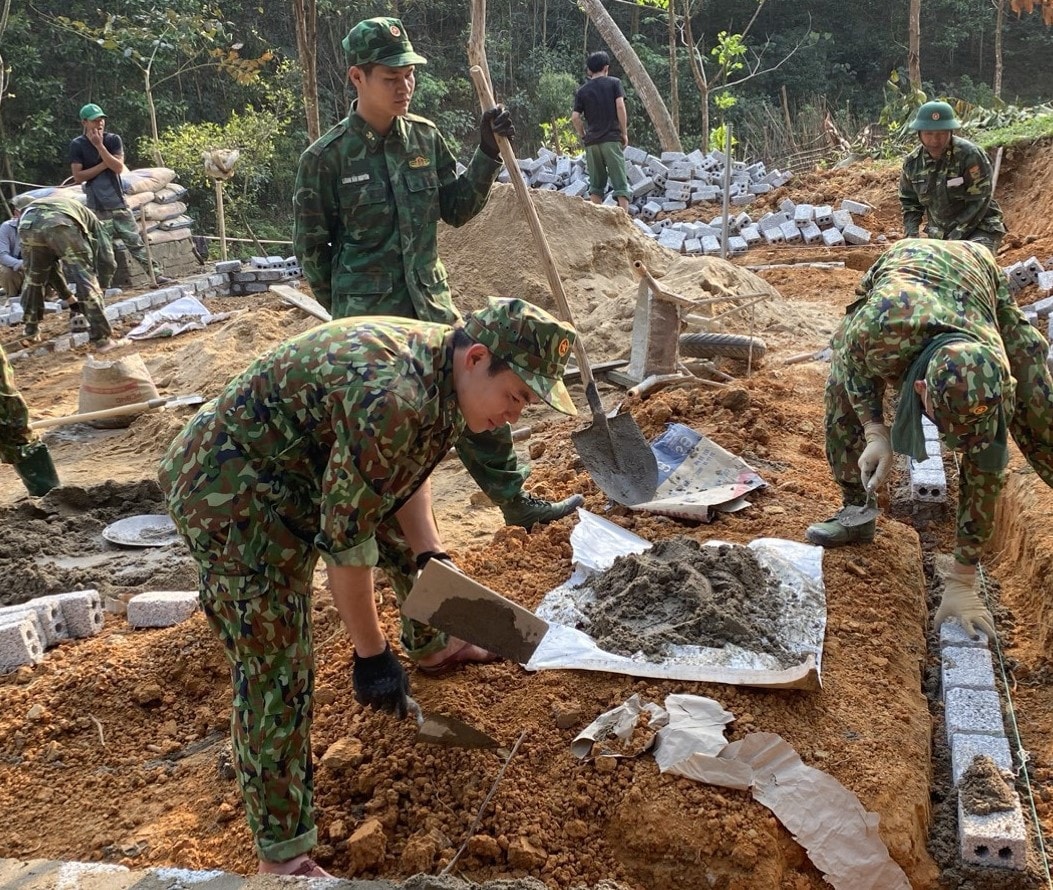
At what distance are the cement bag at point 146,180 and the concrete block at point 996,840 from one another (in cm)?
1110

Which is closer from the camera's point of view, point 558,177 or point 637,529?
point 637,529

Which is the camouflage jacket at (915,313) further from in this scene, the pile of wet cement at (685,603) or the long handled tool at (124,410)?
the long handled tool at (124,410)

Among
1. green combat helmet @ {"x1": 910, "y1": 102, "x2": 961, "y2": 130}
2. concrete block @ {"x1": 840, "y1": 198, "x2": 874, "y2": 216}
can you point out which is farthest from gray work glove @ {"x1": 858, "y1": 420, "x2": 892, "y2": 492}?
concrete block @ {"x1": 840, "y1": 198, "x2": 874, "y2": 216}

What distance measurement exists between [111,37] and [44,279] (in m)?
6.48

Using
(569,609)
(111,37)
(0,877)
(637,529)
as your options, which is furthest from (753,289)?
(111,37)

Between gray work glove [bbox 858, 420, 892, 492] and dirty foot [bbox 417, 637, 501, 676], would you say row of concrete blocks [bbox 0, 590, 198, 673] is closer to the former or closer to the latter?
dirty foot [bbox 417, 637, 501, 676]

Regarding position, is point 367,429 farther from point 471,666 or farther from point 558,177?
point 558,177

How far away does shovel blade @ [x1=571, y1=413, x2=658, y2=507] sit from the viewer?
4469mm

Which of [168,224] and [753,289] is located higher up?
[168,224]

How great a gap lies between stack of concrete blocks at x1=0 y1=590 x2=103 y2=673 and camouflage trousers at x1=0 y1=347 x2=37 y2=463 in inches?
52.4

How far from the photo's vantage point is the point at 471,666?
3.30m

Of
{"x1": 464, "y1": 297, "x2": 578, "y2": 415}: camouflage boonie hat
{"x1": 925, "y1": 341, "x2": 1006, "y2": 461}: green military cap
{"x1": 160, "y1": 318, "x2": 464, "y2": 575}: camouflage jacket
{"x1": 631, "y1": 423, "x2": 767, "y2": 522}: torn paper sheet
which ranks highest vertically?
{"x1": 464, "y1": 297, "x2": 578, "y2": 415}: camouflage boonie hat

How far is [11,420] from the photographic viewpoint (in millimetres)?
5062

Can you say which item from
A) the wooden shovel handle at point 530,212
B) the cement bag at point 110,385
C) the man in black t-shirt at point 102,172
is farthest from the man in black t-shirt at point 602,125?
the wooden shovel handle at point 530,212
